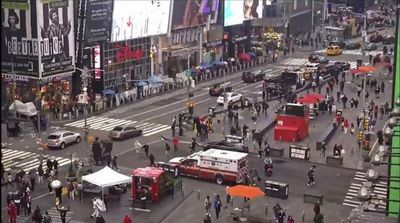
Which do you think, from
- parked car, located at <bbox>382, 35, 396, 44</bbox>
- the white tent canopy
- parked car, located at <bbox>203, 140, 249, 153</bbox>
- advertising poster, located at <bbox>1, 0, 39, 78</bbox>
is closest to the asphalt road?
parked car, located at <bbox>203, 140, 249, 153</bbox>

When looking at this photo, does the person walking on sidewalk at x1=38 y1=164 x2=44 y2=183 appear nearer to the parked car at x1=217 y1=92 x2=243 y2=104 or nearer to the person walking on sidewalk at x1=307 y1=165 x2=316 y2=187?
the person walking on sidewalk at x1=307 y1=165 x2=316 y2=187

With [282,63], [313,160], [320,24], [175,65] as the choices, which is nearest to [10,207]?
[313,160]

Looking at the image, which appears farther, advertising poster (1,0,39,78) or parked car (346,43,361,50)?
parked car (346,43,361,50)

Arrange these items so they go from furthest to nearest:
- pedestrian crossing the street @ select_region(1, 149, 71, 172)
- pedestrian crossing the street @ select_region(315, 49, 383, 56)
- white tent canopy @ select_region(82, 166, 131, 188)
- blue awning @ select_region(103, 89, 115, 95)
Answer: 1. pedestrian crossing the street @ select_region(315, 49, 383, 56)
2. blue awning @ select_region(103, 89, 115, 95)
3. pedestrian crossing the street @ select_region(1, 149, 71, 172)
4. white tent canopy @ select_region(82, 166, 131, 188)

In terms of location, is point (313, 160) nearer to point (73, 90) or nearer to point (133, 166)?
point (133, 166)

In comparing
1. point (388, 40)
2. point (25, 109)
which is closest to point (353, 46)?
point (388, 40)
